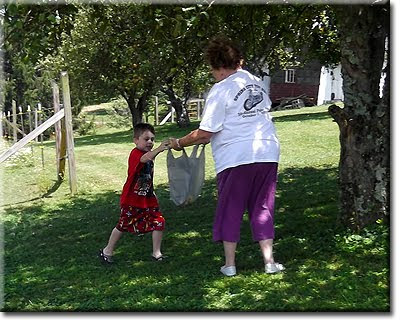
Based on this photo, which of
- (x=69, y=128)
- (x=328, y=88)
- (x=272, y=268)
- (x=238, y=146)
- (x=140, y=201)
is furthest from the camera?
(x=328, y=88)

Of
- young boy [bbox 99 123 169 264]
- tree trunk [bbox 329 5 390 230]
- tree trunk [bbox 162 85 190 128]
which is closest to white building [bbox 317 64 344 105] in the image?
tree trunk [bbox 162 85 190 128]

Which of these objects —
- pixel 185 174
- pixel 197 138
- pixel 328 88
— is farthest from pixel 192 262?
pixel 328 88

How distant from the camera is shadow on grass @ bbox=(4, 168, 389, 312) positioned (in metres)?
3.90

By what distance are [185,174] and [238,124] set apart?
1.69m

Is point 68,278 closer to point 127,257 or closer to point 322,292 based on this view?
point 127,257

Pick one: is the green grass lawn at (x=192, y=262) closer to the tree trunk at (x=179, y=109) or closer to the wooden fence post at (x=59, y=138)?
the wooden fence post at (x=59, y=138)

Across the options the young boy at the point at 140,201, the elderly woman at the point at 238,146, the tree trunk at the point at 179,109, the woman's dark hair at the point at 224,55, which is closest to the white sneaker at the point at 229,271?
the elderly woman at the point at 238,146

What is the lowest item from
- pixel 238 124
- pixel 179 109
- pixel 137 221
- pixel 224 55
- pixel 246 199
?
pixel 137 221

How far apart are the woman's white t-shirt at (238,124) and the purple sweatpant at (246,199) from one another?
8 centimetres

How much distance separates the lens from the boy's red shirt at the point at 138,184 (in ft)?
16.9

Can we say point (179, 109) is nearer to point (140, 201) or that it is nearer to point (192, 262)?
point (140, 201)

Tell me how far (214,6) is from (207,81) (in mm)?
18815

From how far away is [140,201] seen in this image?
Answer: 5.23 meters

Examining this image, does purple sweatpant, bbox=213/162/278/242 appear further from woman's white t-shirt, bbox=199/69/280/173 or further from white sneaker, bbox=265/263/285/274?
white sneaker, bbox=265/263/285/274
